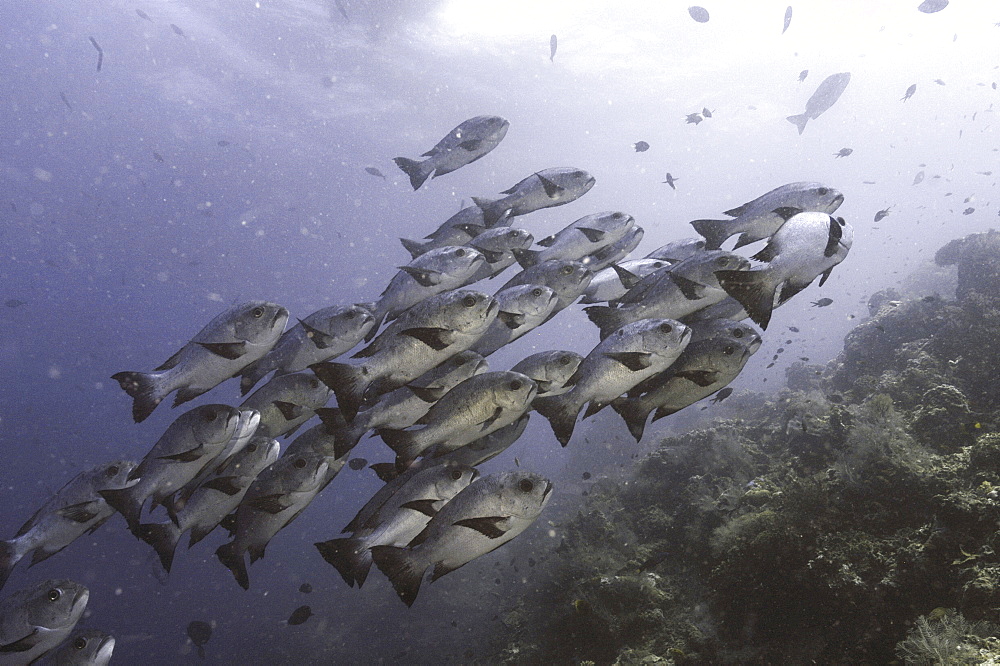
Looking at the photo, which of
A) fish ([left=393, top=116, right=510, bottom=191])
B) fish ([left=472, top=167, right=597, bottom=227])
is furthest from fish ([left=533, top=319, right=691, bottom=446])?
fish ([left=393, top=116, right=510, bottom=191])

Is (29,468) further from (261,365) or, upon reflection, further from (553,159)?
(553,159)

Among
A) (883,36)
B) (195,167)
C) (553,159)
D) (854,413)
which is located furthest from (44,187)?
(883,36)

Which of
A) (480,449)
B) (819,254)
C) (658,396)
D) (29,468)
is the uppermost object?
(819,254)

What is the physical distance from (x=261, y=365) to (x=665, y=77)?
40799mm

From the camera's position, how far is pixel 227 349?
296 centimetres

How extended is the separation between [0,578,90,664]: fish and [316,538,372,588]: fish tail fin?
207cm

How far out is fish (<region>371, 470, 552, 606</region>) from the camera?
8.66 ft

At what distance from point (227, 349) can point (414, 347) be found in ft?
4.14

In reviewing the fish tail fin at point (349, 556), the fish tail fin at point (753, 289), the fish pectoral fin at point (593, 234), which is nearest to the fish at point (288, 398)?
the fish tail fin at point (349, 556)

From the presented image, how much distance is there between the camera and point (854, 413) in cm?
662

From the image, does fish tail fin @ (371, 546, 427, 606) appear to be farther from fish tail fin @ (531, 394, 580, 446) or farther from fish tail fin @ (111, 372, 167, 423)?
fish tail fin @ (111, 372, 167, 423)

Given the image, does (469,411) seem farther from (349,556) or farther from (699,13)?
(699,13)

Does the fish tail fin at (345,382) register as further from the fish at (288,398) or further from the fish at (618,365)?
the fish at (618,365)

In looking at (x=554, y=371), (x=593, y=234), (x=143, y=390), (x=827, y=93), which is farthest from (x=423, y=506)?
(x=827, y=93)
